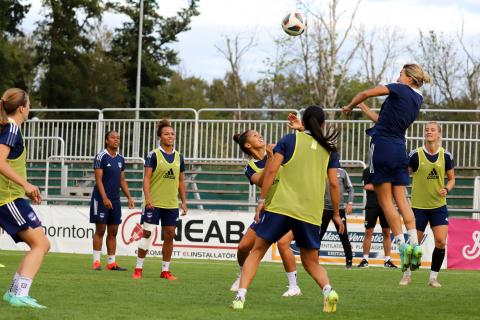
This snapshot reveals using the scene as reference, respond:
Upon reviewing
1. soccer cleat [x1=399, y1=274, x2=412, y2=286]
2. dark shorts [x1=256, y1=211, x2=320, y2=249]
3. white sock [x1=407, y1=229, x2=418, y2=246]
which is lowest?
soccer cleat [x1=399, y1=274, x2=412, y2=286]

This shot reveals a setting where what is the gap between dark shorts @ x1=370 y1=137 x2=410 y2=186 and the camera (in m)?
11.2

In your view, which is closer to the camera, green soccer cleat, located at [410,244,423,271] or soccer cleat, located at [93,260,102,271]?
green soccer cleat, located at [410,244,423,271]

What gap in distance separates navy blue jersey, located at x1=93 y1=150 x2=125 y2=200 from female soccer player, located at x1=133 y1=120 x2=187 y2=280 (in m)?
2.25

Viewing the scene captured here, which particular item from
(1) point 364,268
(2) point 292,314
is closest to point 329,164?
(2) point 292,314

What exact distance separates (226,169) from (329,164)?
16.7 meters

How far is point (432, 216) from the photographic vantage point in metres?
13.9

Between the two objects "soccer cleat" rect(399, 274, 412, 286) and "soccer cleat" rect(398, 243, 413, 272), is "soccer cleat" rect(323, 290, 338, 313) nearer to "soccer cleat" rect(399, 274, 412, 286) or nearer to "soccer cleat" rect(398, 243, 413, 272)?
"soccer cleat" rect(398, 243, 413, 272)

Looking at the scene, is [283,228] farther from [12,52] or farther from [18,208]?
[12,52]

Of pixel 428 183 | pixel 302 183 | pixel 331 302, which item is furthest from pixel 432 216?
pixel 302 183

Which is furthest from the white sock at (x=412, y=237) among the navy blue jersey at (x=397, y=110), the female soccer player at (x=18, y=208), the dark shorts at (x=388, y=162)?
the female soccer player at (x=18, y=208)

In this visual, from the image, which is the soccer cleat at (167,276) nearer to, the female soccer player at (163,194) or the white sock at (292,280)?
the female soccer player at (163,194)

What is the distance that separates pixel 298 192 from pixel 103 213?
25.7 ft

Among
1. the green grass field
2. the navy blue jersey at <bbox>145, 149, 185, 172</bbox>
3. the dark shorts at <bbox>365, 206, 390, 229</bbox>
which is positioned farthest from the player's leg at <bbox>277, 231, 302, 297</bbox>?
the dark shorts at <bbox>365, 206, 390, 229</bbox>

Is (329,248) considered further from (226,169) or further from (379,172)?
(379,172)
